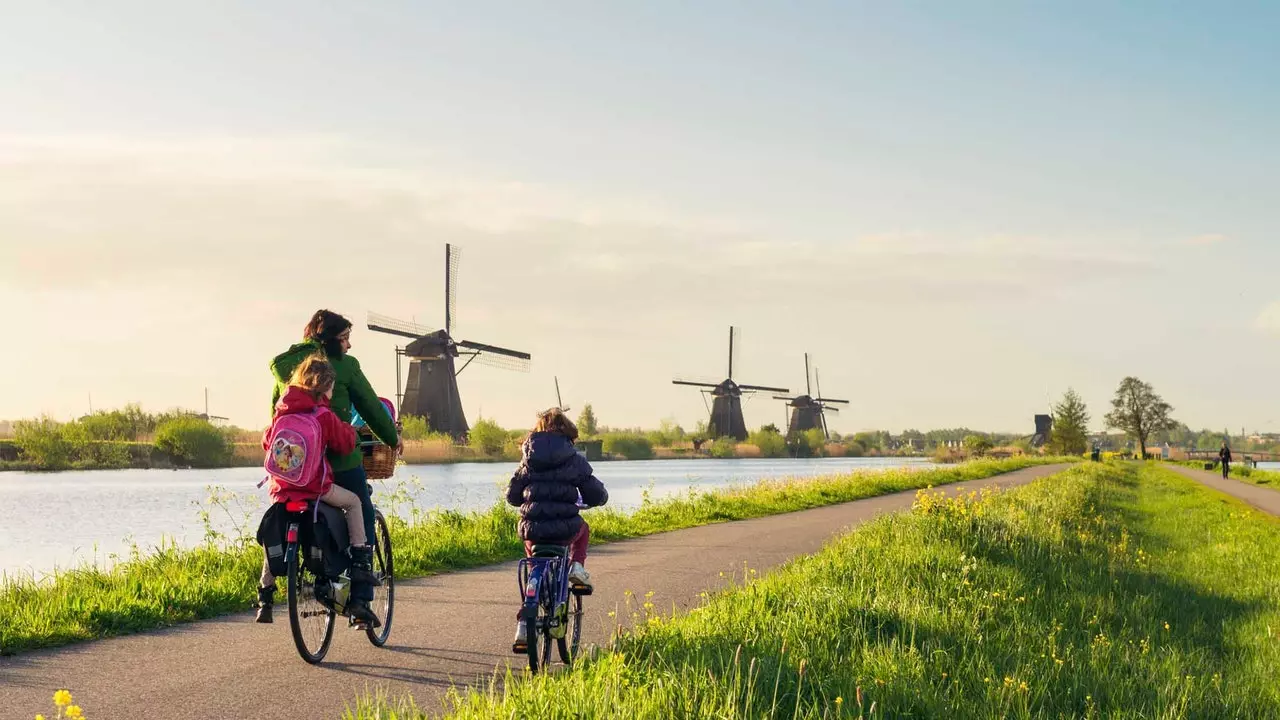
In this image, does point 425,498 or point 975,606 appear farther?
point 425,498

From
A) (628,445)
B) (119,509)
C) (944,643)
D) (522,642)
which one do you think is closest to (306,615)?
(522,642)

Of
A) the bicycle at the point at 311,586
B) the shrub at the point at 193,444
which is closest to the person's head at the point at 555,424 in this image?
the bicycle at the point at 311,586

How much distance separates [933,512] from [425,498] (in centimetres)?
2354

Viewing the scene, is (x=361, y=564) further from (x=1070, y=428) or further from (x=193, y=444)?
(x=1070, y=428)

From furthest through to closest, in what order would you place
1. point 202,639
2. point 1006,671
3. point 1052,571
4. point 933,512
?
point 933,512
point 1052,571
point 202,639
point 1006,671

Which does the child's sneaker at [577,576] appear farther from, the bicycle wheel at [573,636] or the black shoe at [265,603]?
the black shoe at [265,603]

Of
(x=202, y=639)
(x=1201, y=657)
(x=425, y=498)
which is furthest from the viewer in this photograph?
(x=425, y=498)

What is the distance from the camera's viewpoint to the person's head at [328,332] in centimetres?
736

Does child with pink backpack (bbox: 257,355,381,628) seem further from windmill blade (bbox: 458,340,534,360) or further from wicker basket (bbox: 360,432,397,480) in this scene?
windmill blade (bbox: 458,340,534,360)

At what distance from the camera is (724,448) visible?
10944 centimetres

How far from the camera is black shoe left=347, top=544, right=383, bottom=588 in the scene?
7266mm

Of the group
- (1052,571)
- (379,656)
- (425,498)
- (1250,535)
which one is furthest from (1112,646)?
Answer: (425,498)

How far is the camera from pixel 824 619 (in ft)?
24.8

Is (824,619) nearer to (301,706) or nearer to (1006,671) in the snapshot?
(1006,671)
